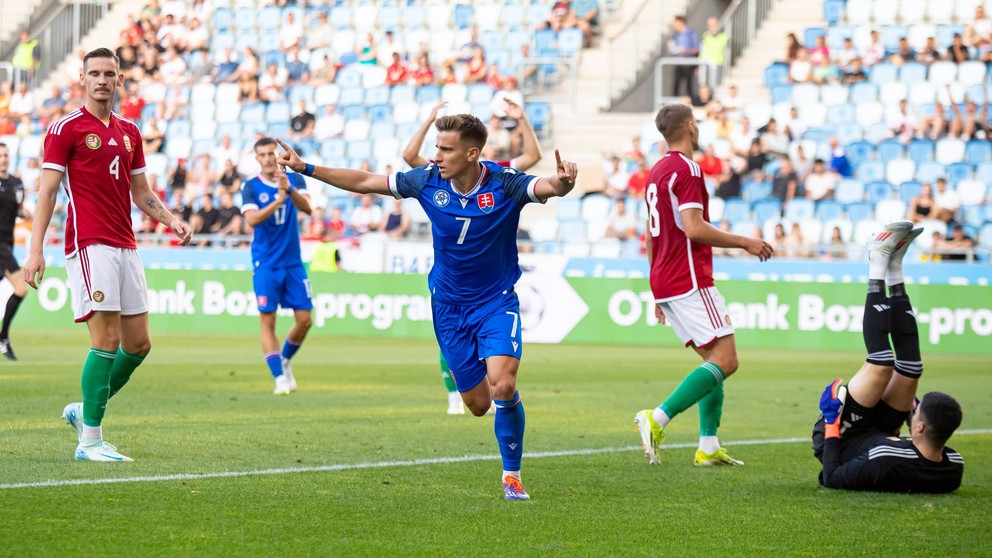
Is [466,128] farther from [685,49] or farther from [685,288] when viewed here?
[685,49]

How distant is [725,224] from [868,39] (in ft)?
19.9

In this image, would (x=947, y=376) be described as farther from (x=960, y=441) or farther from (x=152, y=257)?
(x=152, y=257)

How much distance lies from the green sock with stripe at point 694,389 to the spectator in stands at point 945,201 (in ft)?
44.1

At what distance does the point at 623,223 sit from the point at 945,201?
16.3 feet

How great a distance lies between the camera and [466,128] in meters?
7.20

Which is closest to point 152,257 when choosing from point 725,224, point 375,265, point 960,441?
point 375,265

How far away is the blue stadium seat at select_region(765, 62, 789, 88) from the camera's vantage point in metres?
25.9

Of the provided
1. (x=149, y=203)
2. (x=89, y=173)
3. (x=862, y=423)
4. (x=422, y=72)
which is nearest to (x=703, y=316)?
(x=862, y=423)

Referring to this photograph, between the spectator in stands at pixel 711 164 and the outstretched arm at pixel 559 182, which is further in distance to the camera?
the spectator in stands at pixel 711 164

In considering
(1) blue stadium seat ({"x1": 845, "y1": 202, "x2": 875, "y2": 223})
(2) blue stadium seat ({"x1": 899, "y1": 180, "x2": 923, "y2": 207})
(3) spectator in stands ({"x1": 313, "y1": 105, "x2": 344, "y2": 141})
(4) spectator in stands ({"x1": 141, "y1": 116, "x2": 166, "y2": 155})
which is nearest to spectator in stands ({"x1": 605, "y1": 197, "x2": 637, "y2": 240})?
(1) blue stadium seat ({"x1": 845, "y1": 202, "x2": 875, "y2": 223})

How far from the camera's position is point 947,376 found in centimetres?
1614

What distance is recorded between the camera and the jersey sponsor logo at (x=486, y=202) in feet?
24.0

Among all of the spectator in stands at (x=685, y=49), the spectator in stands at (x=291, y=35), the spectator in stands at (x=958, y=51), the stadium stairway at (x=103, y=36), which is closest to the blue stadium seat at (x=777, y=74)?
the spectator in stands at (x=685, y=49)

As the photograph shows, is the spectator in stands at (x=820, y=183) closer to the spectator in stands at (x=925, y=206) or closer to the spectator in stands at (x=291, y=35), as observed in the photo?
the spectator in stands at (x=925, y=206)
